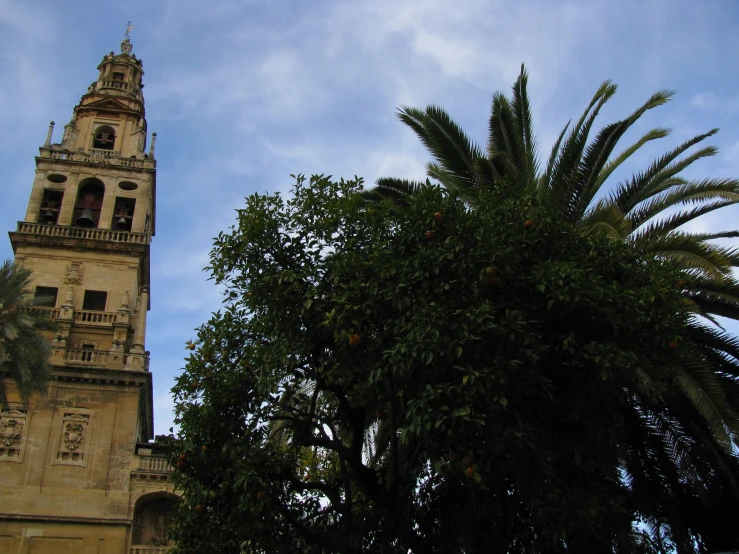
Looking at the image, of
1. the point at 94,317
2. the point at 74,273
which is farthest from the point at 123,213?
the point at 94,317

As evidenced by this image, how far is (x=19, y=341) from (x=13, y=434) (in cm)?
699

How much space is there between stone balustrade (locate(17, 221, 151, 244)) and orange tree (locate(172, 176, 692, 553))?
2174 cm

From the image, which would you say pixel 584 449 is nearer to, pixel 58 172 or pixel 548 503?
pixel 548 503

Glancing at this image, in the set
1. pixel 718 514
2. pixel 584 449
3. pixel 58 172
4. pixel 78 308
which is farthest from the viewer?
pixel 58 172

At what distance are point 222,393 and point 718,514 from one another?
10.5 metres

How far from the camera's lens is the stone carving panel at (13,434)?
28.3 m

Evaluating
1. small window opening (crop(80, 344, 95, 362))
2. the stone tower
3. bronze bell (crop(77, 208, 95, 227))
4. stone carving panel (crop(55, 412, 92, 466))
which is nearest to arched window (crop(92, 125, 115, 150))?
the stone tower

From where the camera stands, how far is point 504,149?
18.1 m

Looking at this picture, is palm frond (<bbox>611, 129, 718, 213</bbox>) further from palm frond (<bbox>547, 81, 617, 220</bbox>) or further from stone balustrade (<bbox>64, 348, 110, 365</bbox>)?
stone balustrade (<bbox>64, 348, 110, 365</bbox>)

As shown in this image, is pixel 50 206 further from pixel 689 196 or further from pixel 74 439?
pixel 689 196

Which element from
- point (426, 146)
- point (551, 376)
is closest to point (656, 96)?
point (426, 146)

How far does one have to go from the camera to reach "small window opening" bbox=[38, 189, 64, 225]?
115ft

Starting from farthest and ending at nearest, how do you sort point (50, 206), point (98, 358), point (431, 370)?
point (50, 206), point (98, 358), point (431, 370)

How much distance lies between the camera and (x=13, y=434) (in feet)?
93.9
